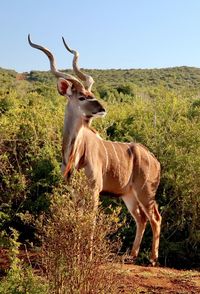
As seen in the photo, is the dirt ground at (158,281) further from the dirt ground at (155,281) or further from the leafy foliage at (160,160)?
the leafy foliage at (160,160)

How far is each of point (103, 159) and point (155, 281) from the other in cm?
153

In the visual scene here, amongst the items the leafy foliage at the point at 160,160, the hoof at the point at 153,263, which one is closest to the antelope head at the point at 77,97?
the leafy foliage at the point at 160,160

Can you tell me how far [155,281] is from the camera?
16.1ft

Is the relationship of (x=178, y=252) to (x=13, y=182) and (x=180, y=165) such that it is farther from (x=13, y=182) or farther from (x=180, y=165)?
(x=13, y=182)

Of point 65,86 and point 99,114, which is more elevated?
point 65,86

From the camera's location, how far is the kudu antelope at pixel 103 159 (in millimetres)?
5656

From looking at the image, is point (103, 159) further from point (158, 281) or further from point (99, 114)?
point (158, 281)

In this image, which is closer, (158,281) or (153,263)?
(158,281)

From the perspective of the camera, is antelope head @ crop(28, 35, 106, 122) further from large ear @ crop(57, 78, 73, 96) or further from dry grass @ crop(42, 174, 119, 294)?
dry grass @ crop(42, 174, 119, 294)

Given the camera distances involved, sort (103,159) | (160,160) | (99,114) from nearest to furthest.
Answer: (99,114), (103,159), (160,160)

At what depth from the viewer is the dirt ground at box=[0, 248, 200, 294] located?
14.9 feet

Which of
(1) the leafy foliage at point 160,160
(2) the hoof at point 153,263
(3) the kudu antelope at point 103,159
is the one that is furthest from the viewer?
(1) the leafy foliage at point 160,160

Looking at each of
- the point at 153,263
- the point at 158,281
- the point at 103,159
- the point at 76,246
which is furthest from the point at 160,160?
the point at 76,246

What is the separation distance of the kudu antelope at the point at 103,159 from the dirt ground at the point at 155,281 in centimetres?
81
